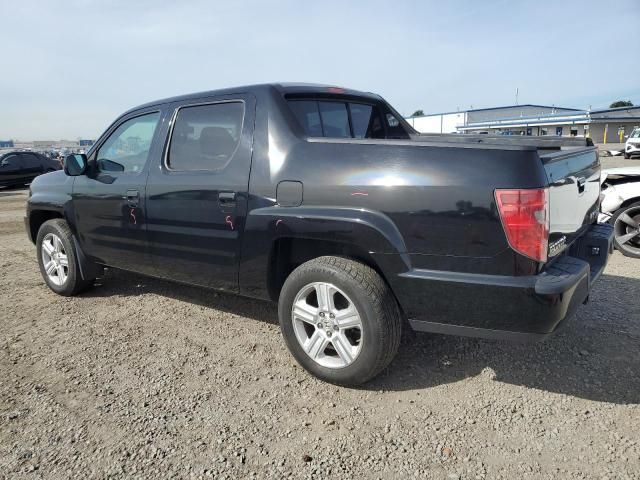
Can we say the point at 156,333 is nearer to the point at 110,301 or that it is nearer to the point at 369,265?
the point at 110,301


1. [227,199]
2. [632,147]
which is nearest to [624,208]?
[227,199]

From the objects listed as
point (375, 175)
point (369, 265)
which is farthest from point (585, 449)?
point (375, 175)

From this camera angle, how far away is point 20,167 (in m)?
17.4

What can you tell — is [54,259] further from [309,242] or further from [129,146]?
[309,242]

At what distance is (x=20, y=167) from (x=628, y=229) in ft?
62.2

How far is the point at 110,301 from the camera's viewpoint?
14.9ft

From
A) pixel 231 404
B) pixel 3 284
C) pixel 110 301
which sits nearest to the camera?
pixel 231 404

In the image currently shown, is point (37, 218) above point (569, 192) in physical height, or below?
below

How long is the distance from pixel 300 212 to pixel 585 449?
1895 mm

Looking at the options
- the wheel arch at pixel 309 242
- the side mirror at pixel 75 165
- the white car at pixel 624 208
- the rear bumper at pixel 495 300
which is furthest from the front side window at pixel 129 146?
the white car at pixel 624 208

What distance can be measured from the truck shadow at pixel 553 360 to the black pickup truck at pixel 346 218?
1.63ft

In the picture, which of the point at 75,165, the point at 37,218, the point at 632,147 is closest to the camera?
the point at 75,165

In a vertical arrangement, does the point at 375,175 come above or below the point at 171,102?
below

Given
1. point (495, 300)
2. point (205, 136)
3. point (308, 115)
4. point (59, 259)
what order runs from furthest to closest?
1. point (59, 259)
2. point (205, 136)
3. point (308, 115)
4. point (495, 300)
